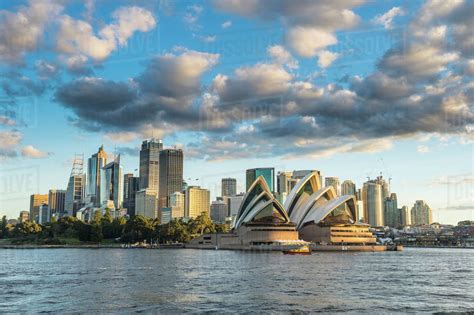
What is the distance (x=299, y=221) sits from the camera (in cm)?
15200

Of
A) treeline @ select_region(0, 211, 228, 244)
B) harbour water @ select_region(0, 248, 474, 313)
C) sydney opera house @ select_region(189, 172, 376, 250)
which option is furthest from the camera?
treeline @ select_region(0, 211, 228, 244)

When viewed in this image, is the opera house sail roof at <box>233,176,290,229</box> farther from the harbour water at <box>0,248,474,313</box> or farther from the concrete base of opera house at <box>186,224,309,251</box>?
the harbour water at <box>0,248,474,313</box>

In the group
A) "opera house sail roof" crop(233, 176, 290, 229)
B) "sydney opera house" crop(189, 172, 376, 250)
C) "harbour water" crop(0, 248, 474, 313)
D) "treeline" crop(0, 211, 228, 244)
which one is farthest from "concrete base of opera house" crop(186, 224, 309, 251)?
"harbour water" crop(0, 248, 474, 313)

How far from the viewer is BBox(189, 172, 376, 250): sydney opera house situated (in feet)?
469

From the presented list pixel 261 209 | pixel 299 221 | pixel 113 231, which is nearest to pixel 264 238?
pixel 261 209

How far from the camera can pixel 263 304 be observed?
3684 cm

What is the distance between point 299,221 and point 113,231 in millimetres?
70889

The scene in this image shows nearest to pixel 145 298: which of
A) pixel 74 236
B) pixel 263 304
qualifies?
pixel 263 304

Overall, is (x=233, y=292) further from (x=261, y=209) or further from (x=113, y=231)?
(x=113, y=231)

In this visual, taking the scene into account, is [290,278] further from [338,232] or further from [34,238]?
[34,238]

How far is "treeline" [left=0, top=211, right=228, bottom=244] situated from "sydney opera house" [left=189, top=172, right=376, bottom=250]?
2618 cm

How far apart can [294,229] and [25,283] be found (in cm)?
10116

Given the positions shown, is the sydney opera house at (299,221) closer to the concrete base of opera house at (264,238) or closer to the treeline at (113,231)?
the concrete base of opera house at (264,238)

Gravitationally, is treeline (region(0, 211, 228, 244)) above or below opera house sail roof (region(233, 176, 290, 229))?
below
